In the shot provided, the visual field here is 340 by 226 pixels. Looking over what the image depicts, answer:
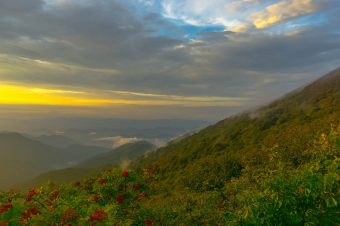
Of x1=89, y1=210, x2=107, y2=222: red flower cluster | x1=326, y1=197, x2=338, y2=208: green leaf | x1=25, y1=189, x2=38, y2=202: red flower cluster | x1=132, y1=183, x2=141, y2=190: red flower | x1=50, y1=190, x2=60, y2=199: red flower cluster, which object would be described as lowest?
x1=50, y1=190, x2=60, y2=199: red flower cluster

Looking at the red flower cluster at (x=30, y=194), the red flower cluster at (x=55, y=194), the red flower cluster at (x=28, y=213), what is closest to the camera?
the red flower cluster at (x=28, y=213)

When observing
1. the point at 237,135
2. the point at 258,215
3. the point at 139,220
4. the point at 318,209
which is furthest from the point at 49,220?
the point at 237,135

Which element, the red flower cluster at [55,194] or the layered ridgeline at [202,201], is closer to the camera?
the layered ridgeline at [202,201]

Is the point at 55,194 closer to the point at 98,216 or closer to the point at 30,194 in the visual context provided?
the point at 30,194

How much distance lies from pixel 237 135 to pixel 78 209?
176 m

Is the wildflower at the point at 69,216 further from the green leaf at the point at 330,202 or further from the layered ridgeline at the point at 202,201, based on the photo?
the green leaf at the point at 330,202

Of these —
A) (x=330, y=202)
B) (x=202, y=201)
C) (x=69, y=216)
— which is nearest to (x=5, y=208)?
(x=69, y=216)

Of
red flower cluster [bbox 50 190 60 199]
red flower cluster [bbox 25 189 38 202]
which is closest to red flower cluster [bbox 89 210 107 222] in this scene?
red flower cluster [bbox 25 189 38 202]

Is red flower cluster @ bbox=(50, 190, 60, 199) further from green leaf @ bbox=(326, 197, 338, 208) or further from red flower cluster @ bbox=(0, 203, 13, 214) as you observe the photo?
green leaf @ bbox=(326, 197, 338, 208)

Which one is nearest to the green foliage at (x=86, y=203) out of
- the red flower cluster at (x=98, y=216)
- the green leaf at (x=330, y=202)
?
the red flower cluster at (x=98, y=216)

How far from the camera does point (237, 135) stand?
7598 inches

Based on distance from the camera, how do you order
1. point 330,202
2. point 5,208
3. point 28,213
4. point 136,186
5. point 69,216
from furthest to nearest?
point 136,186 → point 5,208 → point 28,213 → point 69,216 → point 330,202

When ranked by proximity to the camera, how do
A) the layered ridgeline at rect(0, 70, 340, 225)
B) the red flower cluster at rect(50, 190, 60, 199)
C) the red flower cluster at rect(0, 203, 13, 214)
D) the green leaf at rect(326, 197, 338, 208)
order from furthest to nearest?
the red flower cluster at rect(50, 190, 60, 199) < the red flower cluster at rect(0, 203, 13, 214) < the layered ridgeline at rect(0, 70, 340, 225) < the green leaf at rect(326, 197, 338, 208)

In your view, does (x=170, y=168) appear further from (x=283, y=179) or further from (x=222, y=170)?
(x=283, y=179)
